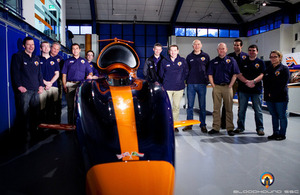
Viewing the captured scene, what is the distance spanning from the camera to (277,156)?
2.77 meters

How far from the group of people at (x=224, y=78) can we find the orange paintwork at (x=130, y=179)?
2.64 metres

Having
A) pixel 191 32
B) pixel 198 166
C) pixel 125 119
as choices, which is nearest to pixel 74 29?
pixel 191 32

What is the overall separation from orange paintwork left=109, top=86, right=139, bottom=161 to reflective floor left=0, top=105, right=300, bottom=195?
325 mm

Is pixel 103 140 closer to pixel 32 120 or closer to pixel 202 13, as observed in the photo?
pixel 32 120

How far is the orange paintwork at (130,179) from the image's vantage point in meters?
1.22

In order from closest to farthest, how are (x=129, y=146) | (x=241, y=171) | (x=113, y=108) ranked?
(x=129, y=146)
(x=113, y=108)
(x=241, y=171)

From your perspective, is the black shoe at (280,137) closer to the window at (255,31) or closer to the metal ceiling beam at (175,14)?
the metal ceiling beam at (175,14)

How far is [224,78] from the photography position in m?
3.73

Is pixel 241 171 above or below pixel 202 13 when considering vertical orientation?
below

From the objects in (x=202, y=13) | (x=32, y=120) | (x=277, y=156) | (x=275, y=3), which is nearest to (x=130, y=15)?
(x=202, y=13)

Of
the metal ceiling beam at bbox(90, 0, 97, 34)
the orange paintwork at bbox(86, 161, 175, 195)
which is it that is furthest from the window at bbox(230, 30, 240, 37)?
the orange paintwork at bbox(86, 161, 175, 195)

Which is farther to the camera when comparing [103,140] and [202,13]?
[202,13]

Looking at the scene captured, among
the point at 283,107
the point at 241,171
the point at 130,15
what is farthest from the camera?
the point at 130,15

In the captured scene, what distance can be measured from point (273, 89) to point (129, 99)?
8.90 ft
